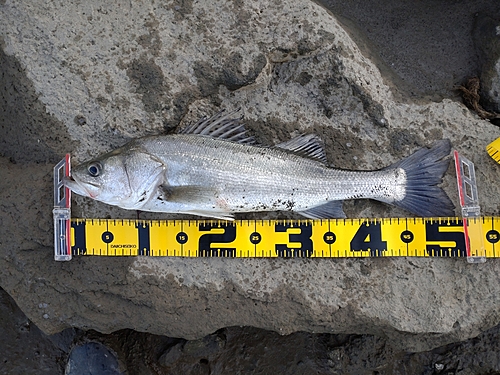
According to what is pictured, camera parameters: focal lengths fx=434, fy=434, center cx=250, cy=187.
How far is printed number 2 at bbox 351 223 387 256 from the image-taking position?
12.2 feet

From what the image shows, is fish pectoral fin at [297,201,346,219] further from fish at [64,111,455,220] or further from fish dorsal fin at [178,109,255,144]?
fish dorsal fin at [178,109,255,144]

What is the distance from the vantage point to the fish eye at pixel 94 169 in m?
3.43

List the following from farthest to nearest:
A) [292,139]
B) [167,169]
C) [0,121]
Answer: [0,121] → [292,139] → [167,169]

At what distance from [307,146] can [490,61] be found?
2035 mm

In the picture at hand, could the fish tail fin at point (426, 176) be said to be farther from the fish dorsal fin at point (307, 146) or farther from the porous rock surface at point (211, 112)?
the fish dorsal fin at point (307, 146)

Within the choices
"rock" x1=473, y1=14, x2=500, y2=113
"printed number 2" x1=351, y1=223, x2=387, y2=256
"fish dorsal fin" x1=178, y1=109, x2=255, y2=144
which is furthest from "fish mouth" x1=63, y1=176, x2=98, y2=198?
→ "rock" x1=473, y1=14, x2=500, y2=113

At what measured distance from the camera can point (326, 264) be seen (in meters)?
3.74

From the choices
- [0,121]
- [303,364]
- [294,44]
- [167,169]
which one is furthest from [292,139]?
[0,121]

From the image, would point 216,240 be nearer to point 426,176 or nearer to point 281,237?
point 281,237

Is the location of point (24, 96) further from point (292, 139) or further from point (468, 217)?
point (468, 217)

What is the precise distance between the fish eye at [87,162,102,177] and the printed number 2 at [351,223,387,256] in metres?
2.19

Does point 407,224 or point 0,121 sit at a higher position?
point 0,121

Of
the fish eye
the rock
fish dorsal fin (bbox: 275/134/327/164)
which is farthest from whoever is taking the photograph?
the rock

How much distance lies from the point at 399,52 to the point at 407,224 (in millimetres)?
1763
